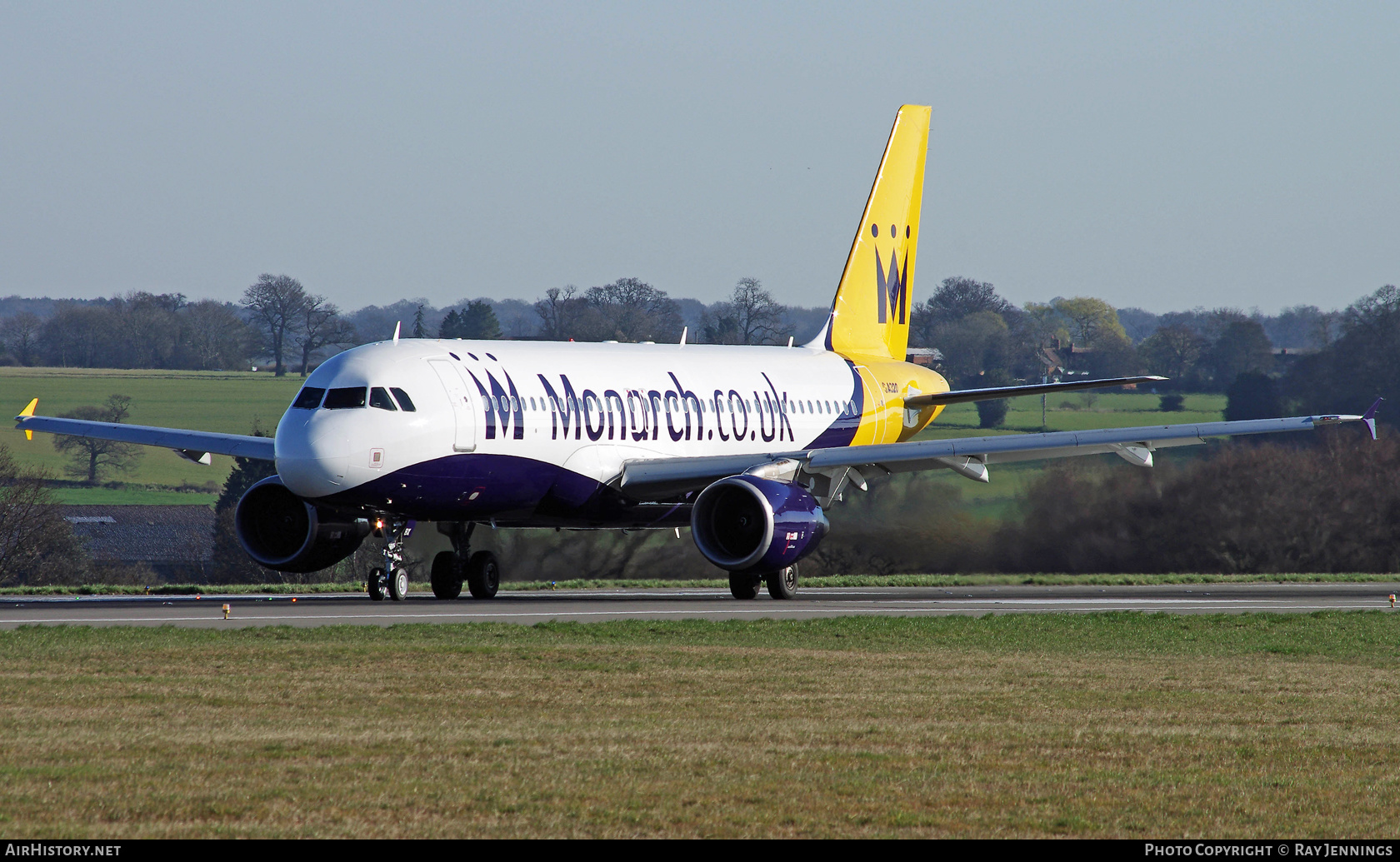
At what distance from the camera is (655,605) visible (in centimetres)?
2941

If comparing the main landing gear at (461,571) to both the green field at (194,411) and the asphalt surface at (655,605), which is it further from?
the green field at (194,411)

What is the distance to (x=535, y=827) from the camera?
9945mm

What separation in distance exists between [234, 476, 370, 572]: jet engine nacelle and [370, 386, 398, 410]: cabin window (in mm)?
3310

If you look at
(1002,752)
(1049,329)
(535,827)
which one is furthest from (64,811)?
(1049,329)

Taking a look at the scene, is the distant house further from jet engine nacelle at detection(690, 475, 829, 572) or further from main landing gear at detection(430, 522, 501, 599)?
jet engine nacelle at detection(690, 475, 829, 572)

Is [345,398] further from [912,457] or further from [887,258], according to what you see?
[887,258]

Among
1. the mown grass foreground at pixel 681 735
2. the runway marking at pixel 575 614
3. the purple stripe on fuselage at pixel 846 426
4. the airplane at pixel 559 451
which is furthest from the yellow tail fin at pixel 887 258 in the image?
the mown grass foreground at pixel 681 735

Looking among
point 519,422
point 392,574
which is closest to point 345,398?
point 519,422

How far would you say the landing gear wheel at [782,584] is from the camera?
1213 inches

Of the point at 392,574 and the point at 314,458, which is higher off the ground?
the point at 314,458

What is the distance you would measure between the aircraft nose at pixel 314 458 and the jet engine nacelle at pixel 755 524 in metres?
6.00

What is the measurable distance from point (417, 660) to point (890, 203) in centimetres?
2498

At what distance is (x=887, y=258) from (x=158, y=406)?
6309cm

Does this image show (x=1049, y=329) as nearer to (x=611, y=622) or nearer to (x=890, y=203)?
(x=890, y=203)
